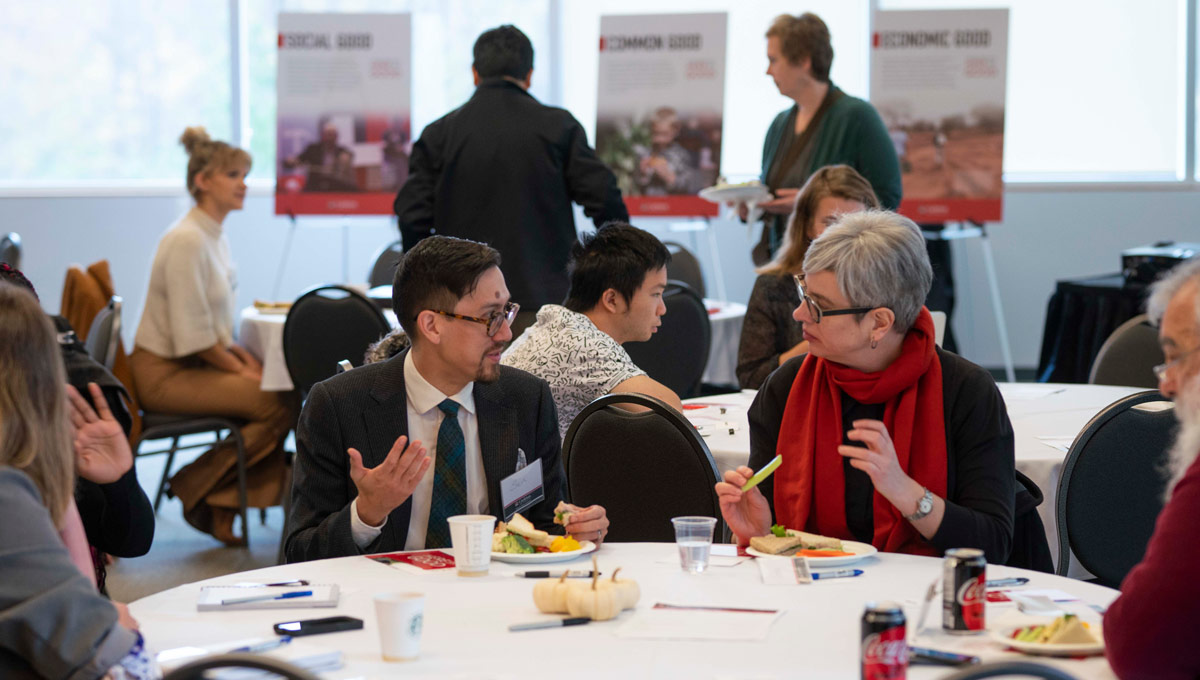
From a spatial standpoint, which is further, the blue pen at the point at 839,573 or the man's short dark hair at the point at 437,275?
the man's short dark hair at the point at 437,275

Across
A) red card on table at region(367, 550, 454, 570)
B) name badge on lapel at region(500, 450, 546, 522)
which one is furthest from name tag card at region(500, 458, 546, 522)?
red card on table at region(367, 550, 454, 570)

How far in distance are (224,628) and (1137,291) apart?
551 centimetres

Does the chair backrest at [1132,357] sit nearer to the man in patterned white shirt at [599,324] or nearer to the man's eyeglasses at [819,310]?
the man in patterned white shirt at [599,324]

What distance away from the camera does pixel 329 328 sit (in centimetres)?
477

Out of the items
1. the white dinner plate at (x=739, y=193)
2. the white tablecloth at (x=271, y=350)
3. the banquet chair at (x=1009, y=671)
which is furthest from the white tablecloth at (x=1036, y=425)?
the white tablecloth at (x=271, y=350)

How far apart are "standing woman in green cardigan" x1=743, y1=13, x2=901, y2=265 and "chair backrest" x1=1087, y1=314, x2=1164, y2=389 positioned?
1040mm

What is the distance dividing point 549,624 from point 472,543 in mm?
304

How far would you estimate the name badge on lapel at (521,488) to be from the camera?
219 centimetres

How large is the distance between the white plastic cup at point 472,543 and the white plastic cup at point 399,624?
39 cm

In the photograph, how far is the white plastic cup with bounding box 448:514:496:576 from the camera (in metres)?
1.90

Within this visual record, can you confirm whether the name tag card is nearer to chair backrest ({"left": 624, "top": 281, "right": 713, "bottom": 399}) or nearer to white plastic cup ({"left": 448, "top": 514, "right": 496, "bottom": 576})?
white plastic cup ({"left": 448, "top": 514, "right": 496, "bottom": 576})

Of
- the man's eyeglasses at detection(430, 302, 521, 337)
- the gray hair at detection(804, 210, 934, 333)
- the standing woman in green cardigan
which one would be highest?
the standing woman in green cardigan

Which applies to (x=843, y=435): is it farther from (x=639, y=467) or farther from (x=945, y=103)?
(x=945, y=103)

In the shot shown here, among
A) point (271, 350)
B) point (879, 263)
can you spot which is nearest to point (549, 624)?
point (879, 263)
